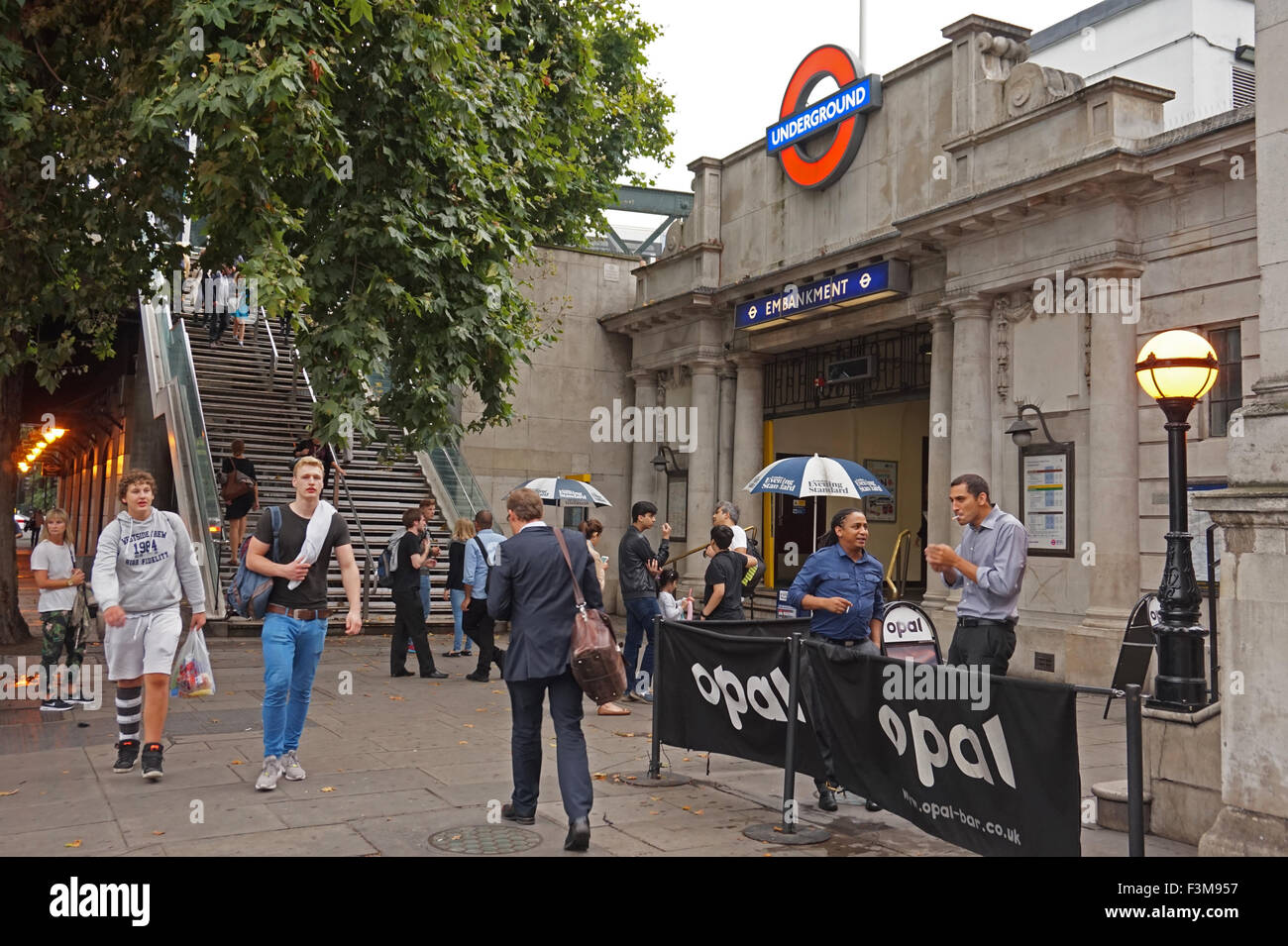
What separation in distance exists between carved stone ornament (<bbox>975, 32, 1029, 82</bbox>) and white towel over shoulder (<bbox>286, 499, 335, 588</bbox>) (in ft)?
37.3

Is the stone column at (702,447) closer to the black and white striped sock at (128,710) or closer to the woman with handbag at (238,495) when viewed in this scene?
the woman with handbag at (238,495)

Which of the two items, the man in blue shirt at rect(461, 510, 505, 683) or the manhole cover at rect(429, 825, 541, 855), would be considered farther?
the man in blue shirt at rect(461, 510, 505, 683)

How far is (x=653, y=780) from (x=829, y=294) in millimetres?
10789

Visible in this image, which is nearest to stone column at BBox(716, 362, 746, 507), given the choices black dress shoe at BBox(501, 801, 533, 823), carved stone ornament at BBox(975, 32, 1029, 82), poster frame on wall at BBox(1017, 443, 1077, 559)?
poster frame on wall at BBox(1017, 443, 1077, 559)

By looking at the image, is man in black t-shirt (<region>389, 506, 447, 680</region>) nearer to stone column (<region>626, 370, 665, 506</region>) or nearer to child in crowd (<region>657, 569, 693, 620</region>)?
child in crowd (<region>657, 569, 693, 620</region>)

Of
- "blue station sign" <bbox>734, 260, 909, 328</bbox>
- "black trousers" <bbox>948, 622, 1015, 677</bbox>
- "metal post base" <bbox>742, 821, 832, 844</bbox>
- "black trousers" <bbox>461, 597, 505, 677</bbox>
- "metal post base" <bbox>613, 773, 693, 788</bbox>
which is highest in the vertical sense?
"blue station sign" <bbox>734, 260, 909, 328</bbox>

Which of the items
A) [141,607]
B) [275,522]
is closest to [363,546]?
[141,607]

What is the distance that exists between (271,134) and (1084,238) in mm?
9287

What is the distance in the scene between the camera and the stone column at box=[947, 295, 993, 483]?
1438 cm

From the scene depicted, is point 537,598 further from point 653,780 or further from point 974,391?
point 974,391

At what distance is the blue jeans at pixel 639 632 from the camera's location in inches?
451

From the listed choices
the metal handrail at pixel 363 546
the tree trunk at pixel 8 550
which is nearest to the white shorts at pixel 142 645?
the tree trunk at pixel 8 550

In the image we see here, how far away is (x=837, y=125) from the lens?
683 inches

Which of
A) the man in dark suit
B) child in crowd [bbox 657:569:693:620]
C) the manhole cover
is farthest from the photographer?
child in crowd [bbox 657:569:693:620]
